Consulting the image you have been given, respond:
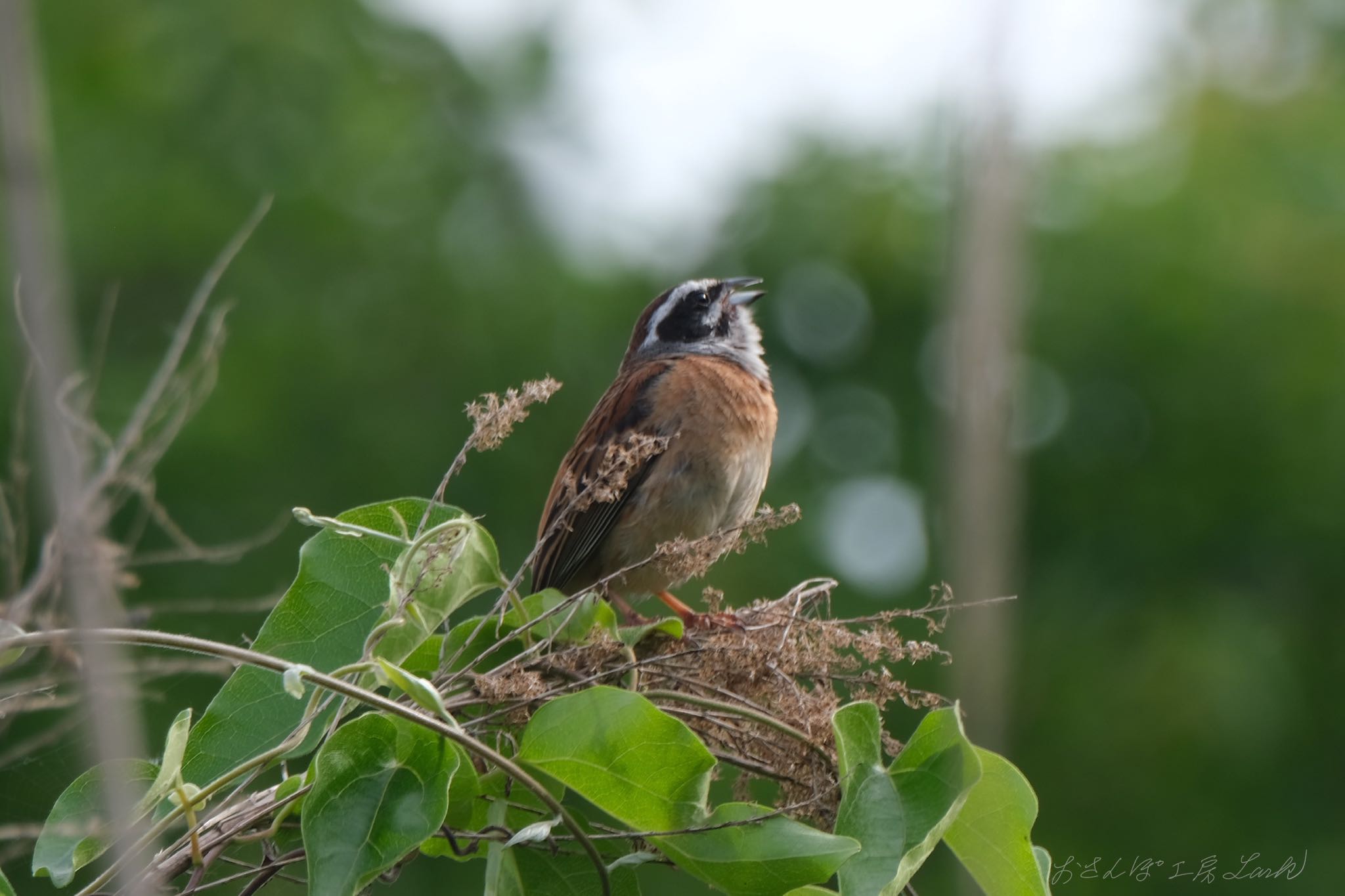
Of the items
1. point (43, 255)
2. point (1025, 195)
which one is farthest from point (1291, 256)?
point (43, 255)

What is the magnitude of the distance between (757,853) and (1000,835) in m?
0.42

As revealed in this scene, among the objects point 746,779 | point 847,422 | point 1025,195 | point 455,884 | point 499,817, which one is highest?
point 1025,195

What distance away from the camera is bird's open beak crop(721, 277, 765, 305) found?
5.60 meters

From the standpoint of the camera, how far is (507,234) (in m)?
12.5

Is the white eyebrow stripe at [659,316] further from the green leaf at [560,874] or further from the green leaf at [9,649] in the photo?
the green leaf at [9,649]

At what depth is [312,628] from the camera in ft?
7.68

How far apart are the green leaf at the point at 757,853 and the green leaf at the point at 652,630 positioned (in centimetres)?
48

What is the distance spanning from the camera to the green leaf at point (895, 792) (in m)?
2.00

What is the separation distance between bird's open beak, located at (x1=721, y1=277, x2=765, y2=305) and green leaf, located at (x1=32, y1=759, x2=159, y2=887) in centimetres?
374

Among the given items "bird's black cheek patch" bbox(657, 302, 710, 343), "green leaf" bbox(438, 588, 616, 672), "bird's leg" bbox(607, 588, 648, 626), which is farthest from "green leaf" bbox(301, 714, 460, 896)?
"bird's black cheek patch" bbox(657, 302, 710, 343)

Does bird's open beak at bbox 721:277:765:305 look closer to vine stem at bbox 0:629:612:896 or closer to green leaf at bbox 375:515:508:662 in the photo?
green leaf at bbox 375:515:508:662

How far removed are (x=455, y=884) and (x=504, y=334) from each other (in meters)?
4.23

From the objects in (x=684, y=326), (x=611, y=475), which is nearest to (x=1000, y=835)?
(x=611, y=475)

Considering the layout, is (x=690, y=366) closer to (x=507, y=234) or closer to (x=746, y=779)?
(x=746, y=779)
